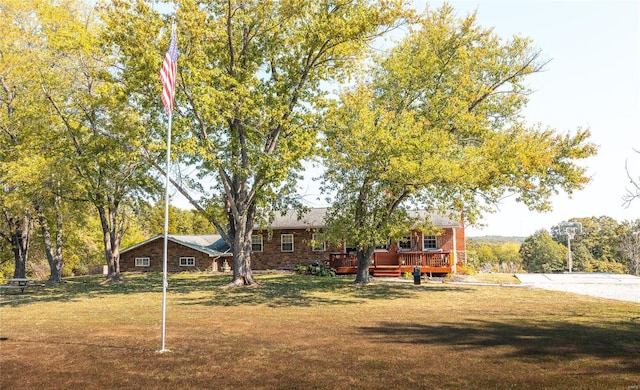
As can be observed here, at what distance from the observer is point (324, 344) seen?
10.2 metres

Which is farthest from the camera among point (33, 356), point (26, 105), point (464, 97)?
point (26, 105)

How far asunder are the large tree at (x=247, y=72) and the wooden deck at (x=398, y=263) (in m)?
10.2

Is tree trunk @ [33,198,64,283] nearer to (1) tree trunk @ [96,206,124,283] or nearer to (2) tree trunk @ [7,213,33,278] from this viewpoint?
(2) tree trunk @ [7,213,33,278]

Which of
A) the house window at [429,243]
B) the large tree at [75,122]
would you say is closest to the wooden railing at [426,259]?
the house window at [429,243]

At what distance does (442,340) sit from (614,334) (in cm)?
420

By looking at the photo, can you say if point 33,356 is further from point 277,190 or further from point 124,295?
point 277,190

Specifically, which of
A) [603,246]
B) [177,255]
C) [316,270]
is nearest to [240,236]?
[316,270]

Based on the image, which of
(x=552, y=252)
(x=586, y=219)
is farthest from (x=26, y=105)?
(x=586, y=219)

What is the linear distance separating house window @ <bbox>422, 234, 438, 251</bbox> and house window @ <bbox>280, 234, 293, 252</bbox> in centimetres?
1047

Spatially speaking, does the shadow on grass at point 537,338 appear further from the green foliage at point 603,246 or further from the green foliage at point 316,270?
the green foliage at point 603,246

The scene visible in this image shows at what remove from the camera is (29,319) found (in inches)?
569

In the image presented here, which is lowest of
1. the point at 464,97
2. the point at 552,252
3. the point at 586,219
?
the point at 552,252

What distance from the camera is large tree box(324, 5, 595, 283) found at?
1964 centimetres

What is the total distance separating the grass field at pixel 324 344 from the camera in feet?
24.6
